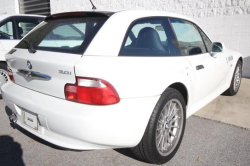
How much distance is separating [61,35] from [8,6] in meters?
12.3

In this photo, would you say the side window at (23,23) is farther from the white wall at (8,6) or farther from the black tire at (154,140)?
the white wall at (8,6)

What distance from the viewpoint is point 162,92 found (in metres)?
2.01

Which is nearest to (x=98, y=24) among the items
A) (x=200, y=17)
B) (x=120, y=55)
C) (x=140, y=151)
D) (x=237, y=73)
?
(x=120, y=55)

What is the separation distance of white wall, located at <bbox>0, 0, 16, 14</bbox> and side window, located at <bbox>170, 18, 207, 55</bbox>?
12.1 metres

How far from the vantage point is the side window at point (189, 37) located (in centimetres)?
271

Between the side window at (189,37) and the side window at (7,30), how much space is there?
3329 millimetres

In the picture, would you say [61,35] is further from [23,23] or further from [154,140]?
[23,23]

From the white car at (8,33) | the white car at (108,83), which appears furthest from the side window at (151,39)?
the white car at (8,33)

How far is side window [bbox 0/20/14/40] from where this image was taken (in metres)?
4.27

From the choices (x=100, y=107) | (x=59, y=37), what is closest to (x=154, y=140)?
(x=100, y=107)

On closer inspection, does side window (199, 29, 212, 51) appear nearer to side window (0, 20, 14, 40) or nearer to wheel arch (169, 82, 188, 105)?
wheel arch (169, 82, 188, 105)

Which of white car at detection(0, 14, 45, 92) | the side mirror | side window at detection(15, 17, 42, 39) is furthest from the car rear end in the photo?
side window at detection(15, 17, 42, 39)

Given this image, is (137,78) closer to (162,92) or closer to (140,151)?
(162,92)

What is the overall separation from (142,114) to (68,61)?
75cm
